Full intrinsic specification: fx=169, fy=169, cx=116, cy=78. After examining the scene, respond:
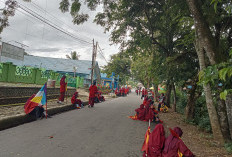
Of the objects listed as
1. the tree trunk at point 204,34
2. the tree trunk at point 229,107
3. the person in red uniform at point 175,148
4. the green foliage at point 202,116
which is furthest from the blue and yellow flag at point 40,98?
the green foliage at point 202,116

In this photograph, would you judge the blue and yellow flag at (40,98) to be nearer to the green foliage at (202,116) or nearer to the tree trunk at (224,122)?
the tree trunk at (224,122)

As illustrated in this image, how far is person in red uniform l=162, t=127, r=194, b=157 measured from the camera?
11.6ft

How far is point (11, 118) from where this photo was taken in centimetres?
598

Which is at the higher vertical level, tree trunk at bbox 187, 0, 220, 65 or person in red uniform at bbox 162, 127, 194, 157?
tree trunk at bbox 187, 0, 220, 65

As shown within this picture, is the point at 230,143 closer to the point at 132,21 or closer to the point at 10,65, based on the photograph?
the point at 132,21

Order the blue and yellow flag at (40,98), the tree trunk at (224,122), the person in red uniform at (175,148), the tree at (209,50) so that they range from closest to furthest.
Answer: the person in red uniform at (175,148) < the tree at (209,50) < the tree trunk at (224,122) < the blue and yellow flag at (40,98)

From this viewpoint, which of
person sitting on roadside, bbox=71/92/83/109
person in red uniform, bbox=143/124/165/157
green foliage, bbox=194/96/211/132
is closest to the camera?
person in red uniform, bbox=143/124/165/157

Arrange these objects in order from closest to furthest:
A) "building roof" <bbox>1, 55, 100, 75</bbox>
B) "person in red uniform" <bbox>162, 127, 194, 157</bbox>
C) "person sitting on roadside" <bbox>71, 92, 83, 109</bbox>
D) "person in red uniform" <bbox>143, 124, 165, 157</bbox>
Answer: "person in red uniform" <bbox>162, 127, 194, 157</bbox>, "person in red uniform" <bbox>143, 124, 165, 157</bbox>, "person sitting on roadside" <bbox>71, 92, 83, 109</bbox>, "building roof" <bbox>1, 55, 100, 75</bbox>

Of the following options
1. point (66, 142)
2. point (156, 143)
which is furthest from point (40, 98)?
point (156, 143)

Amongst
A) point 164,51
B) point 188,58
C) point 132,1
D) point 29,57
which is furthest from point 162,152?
Result: point 29,57

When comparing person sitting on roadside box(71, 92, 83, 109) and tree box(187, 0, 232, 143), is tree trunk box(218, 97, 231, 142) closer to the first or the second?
tree box(187, 0, 232, 143)

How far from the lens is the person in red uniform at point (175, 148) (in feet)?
11.6

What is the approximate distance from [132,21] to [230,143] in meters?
9.37

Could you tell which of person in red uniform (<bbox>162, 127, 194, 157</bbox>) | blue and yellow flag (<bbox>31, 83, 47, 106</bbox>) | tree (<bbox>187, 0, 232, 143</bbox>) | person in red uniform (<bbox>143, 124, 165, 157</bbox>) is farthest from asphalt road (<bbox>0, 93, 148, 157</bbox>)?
tree (<bbox>187, 0, 232, 143</bbox>)
